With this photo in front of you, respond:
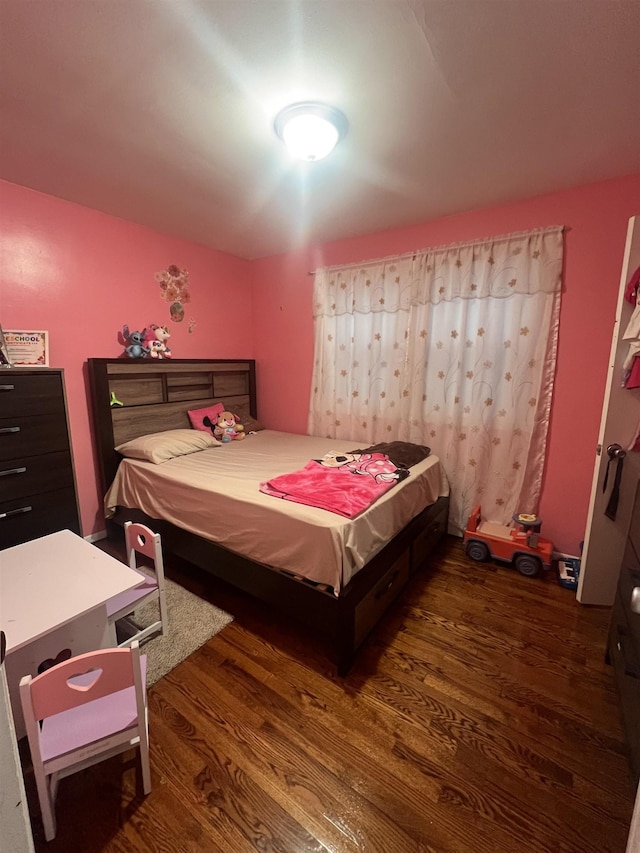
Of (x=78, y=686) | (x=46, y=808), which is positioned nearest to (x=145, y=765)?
(x=46, y=808)

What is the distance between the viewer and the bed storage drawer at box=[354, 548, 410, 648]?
1.73 metres

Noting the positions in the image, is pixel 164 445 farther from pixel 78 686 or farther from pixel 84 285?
pixel 78 686

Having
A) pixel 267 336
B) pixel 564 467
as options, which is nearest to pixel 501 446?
pixel 564 467

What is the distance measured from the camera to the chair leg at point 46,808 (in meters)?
1.04

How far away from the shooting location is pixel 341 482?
211cm

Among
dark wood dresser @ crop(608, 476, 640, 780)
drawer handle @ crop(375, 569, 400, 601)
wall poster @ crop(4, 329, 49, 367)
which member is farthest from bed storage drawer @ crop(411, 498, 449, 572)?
wall poster @ crop(4, 329, 49, 367)

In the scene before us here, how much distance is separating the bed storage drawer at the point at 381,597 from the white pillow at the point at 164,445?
1.75 metres

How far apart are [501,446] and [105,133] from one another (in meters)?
3.03

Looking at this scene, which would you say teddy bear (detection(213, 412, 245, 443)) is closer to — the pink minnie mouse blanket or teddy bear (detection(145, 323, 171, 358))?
teddy bear (detection(145, 323, 171, 358))

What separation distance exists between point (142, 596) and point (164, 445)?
127 centimetres

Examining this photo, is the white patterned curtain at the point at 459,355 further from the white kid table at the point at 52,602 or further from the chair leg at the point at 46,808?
the chair leg at the point at 46,808

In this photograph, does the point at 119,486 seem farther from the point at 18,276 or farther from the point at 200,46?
the point at 200,46

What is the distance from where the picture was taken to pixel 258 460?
109 inches

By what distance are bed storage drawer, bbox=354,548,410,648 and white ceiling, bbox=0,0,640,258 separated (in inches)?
87.9
